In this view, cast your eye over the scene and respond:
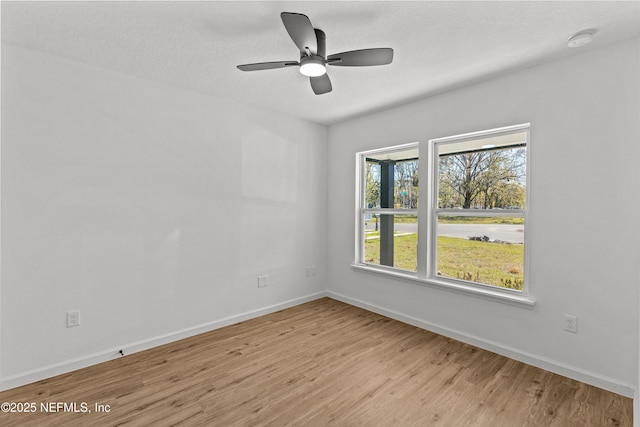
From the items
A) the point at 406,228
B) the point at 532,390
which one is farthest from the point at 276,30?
the point at 532,390

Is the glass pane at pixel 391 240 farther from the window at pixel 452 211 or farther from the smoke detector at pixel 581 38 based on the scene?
the smoke detector at pixel 581 38

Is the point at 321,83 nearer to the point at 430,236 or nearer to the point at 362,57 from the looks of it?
the point at 362,57

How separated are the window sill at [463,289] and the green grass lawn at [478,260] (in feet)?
0.36

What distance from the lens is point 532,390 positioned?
7.55 ft

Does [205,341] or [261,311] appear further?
[261,311]

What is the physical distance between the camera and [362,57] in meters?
2.02

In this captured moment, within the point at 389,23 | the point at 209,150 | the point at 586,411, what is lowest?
the point at 586,411

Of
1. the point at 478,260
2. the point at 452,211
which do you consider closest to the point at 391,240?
the point at 452,211

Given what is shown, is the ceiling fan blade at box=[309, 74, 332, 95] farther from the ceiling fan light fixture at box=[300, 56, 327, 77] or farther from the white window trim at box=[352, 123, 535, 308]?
the white window trim at box=[352, 123, 535, 308]

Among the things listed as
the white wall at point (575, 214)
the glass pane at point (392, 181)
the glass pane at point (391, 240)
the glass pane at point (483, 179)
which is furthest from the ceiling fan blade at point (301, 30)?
the glass pane at point (391, 240)

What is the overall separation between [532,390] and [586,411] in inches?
12.1

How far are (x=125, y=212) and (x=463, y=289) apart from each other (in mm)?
3311

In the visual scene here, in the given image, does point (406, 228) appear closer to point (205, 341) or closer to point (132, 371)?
point (205, 341)

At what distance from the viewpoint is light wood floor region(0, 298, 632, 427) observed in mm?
2004
